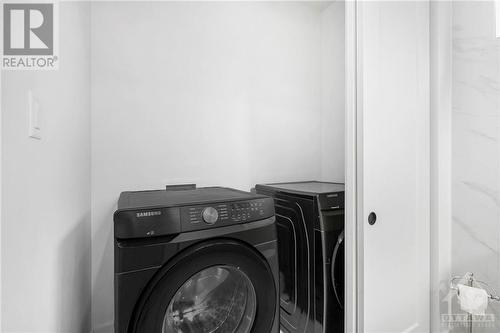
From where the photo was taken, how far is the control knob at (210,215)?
1.04 meters

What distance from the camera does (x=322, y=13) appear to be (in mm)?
2191

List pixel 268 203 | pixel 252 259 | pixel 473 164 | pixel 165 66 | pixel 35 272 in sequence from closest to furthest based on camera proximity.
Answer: pixel 35 272
pixel 252 259
pixel 268 203
pixel 473 164
pixel 165 66

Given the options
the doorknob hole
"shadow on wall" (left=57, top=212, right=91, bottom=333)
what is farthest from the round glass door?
the doorknob hole

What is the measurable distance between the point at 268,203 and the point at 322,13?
1754mm

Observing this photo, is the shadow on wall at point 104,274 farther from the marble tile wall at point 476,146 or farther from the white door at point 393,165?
the marble tile wall at point 476,146

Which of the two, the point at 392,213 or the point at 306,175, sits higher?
the point at 306,175

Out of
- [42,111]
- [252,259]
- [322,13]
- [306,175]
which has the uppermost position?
[322,13]

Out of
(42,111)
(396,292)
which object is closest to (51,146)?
(42,111)

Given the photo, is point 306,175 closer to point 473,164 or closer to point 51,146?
point 473,164

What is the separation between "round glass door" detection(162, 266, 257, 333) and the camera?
110 cm

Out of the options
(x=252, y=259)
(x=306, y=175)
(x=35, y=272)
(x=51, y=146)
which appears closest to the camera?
(x=35, y=272)

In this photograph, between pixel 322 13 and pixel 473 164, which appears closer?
pixel 473 164

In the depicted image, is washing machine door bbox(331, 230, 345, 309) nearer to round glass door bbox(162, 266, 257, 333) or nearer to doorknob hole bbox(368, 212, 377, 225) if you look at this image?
doorknob hole bbox(368, 212, 377, 225)

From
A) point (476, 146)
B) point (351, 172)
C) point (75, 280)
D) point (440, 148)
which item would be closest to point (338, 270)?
point (351, 172)
